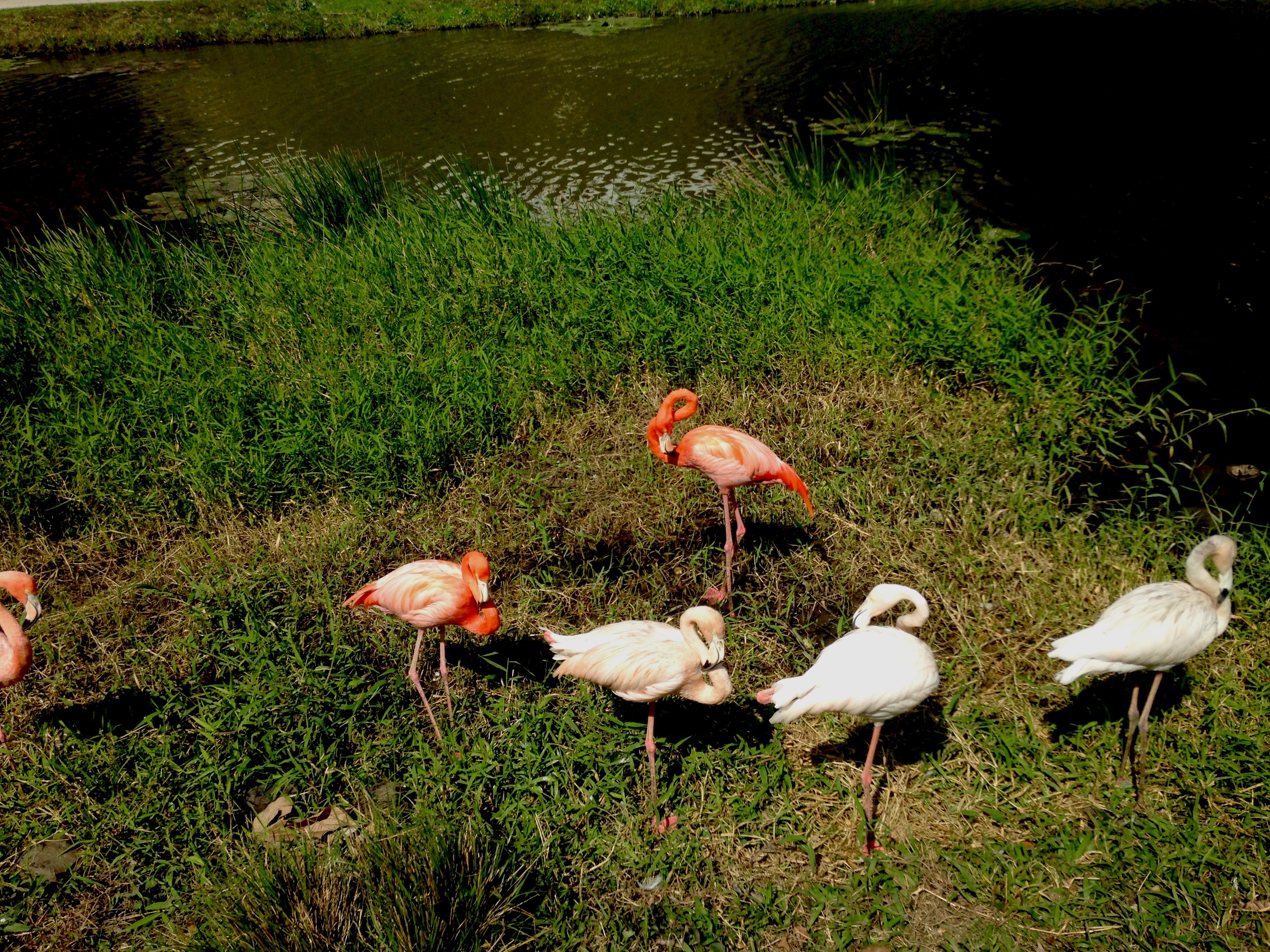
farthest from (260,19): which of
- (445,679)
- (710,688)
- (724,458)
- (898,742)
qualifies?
(898,742)

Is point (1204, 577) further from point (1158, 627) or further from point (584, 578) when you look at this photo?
point (584, 578)

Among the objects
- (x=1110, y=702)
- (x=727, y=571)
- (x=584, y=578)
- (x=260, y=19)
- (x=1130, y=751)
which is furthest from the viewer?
(x=260, y=19)

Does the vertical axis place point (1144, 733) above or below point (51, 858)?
below

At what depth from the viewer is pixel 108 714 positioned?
3.14 m

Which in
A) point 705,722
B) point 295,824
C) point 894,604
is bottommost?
point 705,722

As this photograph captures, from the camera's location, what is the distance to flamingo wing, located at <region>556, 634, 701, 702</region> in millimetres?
2727

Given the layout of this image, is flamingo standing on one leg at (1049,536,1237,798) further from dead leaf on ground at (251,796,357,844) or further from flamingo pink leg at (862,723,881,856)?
dead leaf on ground at (251,796,357,844)

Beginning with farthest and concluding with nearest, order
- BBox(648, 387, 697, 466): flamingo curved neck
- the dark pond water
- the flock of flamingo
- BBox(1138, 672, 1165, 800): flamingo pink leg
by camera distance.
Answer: the dark pond water, BBox(648, 387, 697, 466): flamingo curved neck, BBox(1138, 672, 1165, 800): flamingo pink leg, the flock of flamingo

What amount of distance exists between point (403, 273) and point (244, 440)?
1.67 m

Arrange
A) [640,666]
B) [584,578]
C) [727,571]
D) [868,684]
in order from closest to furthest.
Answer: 1. [868,684]
2. [640,666]
3. [727,571]
4. [584,578]

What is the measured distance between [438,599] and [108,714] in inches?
57.6

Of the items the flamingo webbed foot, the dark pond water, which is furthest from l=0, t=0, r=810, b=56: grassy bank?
the flamingo webbed foot

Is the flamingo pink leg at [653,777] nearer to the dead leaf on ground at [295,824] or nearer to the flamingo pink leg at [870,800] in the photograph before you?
the flamingo pink leg at [870,800]

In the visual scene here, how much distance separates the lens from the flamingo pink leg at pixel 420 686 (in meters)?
2.99
